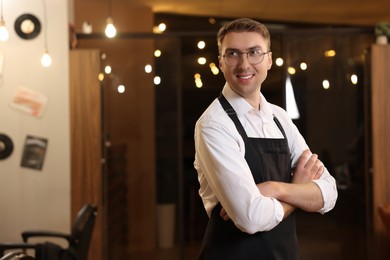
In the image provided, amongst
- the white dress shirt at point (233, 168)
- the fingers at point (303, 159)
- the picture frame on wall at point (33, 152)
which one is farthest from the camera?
the picture frame on wall at point (33, 152)

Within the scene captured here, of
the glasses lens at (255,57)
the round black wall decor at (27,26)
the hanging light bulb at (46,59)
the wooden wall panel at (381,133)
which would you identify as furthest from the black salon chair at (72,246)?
the glasses lens at (255,57)

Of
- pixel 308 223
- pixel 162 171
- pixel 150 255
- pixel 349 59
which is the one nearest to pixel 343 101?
pixel 349 59

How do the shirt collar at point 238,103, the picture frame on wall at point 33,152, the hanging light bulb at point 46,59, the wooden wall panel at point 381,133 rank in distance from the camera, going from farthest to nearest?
the picture frame on wall at point 33,152
the wooden wall panel at point 381,133
the hanging light bulb at point 46,59
the shirt collar at point 238,103

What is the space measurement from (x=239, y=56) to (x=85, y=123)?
11.7 feet

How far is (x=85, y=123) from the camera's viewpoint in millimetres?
5164

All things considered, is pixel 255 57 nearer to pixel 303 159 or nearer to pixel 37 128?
pixel 303 159

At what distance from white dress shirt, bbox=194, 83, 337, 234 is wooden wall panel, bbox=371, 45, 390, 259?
3.44 m

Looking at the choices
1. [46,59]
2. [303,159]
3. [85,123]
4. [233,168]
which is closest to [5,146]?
[85,123]

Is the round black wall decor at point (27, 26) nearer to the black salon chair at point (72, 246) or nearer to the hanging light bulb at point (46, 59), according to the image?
the hanging light bulb at point (46, 59)

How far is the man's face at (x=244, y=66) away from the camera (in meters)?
1.74

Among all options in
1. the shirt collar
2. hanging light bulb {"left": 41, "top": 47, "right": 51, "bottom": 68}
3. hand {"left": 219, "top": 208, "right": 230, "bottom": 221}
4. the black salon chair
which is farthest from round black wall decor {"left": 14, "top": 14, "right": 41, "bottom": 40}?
hand {"left": 219, "top": 208, "right": 230, "bottom": 221}

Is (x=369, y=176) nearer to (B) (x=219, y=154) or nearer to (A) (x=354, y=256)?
(A) (x=354, y=256)

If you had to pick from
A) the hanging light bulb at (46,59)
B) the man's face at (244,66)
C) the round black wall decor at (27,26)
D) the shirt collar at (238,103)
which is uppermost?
the round black wall decor at (27,26)

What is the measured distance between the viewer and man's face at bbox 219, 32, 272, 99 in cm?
174
